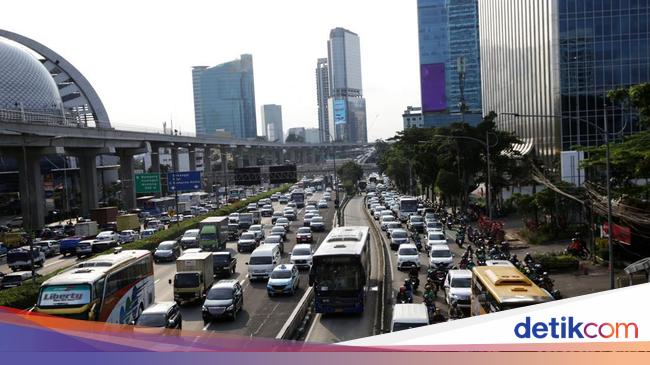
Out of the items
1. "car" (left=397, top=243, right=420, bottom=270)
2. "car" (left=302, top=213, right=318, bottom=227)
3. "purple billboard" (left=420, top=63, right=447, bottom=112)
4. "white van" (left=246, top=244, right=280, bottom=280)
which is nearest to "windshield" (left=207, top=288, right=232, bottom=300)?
"white van" (left=246, top=244, right=280, bottom=280)

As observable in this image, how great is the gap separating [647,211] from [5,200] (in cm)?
8002

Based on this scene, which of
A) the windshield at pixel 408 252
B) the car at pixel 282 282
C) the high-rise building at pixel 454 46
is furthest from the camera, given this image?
the high-rise building at pixel 454 46

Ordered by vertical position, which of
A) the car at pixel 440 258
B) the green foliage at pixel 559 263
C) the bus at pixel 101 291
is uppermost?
the bus at pixel 101 291

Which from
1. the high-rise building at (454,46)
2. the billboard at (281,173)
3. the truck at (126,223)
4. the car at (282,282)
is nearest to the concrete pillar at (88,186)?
the truck at (126,223)

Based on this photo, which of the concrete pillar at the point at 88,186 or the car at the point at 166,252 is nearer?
the car at the point at 166,252

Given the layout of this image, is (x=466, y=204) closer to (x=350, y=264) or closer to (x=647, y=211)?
(x=647, y=211)

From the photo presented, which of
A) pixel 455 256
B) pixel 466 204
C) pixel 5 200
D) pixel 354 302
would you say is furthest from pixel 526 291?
pixel 5 200

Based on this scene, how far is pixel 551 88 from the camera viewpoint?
2260 inches

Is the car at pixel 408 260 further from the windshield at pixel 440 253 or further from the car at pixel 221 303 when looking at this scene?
the car at pixel 221 303

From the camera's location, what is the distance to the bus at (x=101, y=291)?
53.5ft

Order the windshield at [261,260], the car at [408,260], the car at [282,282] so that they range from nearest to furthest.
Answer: the car at [282,282]
the windshield at [261,260]
the car at [408,260]

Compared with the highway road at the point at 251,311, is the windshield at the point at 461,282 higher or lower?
higher

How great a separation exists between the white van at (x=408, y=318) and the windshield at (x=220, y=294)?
6795 mm

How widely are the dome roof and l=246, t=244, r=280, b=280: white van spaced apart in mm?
64217
